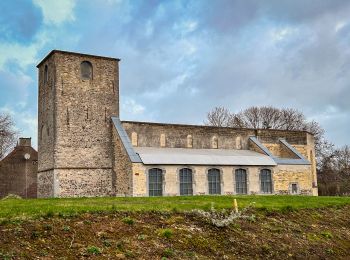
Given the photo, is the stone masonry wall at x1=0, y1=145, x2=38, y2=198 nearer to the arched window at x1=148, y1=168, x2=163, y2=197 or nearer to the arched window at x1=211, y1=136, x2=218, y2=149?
the arched window at x1=211, y1=136, x2=218, y2=149

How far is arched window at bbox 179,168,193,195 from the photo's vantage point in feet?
110

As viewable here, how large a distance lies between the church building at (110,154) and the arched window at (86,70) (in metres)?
0.07

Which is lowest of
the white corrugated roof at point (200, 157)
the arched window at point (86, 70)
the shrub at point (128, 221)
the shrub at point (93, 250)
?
the shrub at point (93, 250)

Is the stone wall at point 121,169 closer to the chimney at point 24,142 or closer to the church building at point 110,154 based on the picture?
the church building at point 110,154

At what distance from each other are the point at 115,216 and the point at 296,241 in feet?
19.8

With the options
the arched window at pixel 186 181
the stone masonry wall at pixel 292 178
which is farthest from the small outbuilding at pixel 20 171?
the stone masonry wall at pixel 292 178

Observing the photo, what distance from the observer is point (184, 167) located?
33812 mm

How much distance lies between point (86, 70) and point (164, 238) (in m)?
22.6

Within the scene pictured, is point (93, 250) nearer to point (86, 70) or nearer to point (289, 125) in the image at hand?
point (86, 70)

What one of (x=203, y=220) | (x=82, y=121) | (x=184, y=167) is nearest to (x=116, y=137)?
(x=82, y=121)

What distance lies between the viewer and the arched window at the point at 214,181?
3497cm

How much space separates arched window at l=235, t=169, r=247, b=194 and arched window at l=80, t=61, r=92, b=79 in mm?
13126

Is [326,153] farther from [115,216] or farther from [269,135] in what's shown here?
[115,216]

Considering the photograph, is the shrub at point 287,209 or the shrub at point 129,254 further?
the shrub at point 287,209
